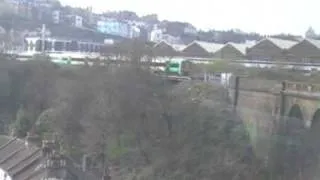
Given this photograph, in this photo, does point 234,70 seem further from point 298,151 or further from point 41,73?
point 298,151

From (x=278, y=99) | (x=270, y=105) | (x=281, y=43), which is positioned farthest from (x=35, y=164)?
(x=281, y=43)

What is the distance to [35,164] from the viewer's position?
1320 cm

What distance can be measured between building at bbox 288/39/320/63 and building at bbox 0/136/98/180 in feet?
52.3

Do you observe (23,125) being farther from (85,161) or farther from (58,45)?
(58,45)

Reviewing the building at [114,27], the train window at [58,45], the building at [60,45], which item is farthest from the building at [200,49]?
the building at [114,27]

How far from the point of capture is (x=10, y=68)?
29.1m

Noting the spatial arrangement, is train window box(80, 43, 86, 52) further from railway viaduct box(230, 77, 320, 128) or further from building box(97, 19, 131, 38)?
railway viaduct box(230, 77, 320, 128)

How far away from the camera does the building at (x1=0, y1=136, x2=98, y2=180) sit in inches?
476

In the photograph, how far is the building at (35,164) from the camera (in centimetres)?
1210

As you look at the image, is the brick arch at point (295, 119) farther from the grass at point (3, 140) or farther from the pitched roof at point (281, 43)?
the pitched roof at point (281, 43)

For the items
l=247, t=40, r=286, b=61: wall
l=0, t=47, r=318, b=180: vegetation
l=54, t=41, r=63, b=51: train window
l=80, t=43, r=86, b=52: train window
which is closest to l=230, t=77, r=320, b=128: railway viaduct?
l=0, t=47, r=318, b=180: vegetation

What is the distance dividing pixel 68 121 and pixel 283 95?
6998mm

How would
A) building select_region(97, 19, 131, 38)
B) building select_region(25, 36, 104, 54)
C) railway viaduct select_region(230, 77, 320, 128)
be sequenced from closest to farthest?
railway viaduct select_region(230, 77, 320, 128) → building select_region(25, 36, 104, 54) → building select_region(97, 19, 131, 38)

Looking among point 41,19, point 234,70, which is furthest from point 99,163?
point 41,19
